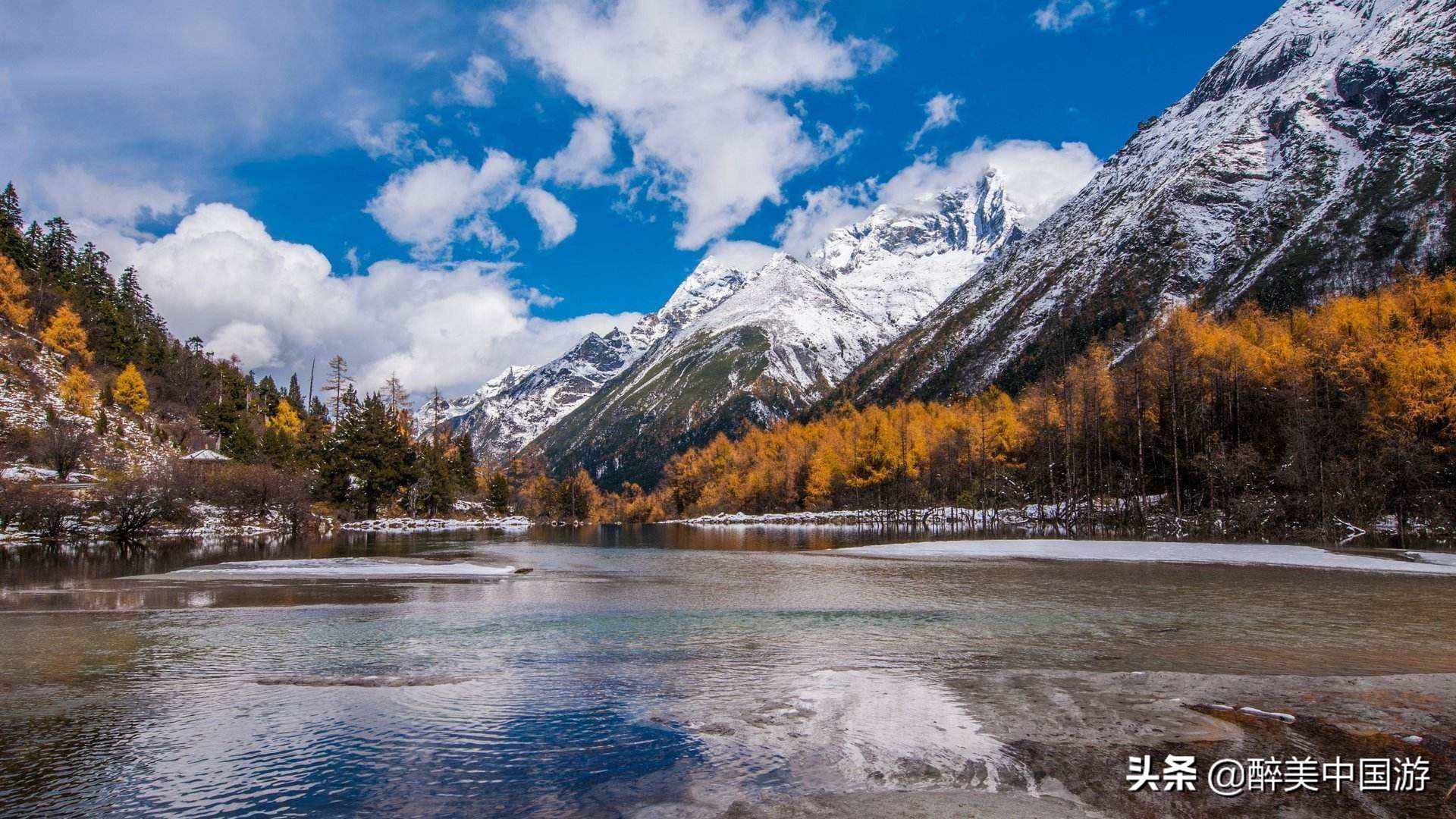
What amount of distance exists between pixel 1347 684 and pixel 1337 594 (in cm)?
1740

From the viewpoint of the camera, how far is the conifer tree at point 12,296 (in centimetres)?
10494

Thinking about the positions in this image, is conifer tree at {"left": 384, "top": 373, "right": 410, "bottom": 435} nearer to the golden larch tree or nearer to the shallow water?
the golden larch tree

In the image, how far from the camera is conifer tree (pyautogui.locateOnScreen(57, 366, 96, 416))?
93.4 m

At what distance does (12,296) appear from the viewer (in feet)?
354

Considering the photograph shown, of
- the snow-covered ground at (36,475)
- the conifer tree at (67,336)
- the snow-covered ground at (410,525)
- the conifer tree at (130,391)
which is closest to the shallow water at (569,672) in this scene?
the snow-covered ground at (36,475)

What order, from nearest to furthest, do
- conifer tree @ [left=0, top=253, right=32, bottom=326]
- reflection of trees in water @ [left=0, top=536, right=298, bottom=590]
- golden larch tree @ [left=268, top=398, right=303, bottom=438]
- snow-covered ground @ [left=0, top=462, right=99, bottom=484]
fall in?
reflection of trees in water @ [left=0, top=536, right=298, bottom=590] < snow-covered ground @ [left=0, top=462, right=99, bottom=484] < conifer tree @ [left=0, top=253, right=32, bottom=326] < golden larch tree @ [left=268, top=398, right=303, bottom=438]

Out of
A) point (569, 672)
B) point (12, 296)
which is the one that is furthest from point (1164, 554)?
point (12, 296)

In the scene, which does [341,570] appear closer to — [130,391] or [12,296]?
[130,391]

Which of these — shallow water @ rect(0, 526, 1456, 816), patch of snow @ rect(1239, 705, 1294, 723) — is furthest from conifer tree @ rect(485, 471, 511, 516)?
patch of snow @ rect(1239, 705, 1294, 723)

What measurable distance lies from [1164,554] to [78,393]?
126 metres

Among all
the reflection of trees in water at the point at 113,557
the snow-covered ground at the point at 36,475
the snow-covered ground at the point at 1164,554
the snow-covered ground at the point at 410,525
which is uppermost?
the snow-covered ground at the point at 36,475

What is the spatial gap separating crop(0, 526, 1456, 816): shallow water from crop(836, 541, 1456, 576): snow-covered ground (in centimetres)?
680

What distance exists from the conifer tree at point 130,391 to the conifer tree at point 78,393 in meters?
5.52

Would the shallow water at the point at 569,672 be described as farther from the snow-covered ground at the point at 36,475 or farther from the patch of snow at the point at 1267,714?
the snow-covered ground at the point at 36,475
